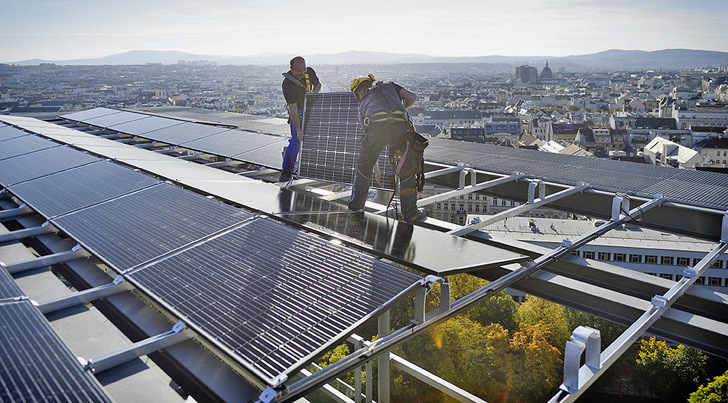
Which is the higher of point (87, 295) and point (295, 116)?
point (295, 116)

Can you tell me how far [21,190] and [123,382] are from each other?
529cm

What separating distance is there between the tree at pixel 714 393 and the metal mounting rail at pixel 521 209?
21.4 meters

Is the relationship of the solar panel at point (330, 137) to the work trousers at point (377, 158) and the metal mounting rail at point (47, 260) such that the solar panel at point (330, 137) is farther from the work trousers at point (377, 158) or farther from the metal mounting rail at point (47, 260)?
the metal mounting rail at point (47, 260)

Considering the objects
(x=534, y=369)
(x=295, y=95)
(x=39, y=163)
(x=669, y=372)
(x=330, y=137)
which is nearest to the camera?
(x=330, y=137)

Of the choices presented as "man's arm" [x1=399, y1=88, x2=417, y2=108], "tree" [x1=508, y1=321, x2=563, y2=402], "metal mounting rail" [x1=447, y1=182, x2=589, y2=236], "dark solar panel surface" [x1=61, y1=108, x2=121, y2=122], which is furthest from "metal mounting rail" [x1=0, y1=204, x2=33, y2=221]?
"tree" [x1=508, y1=321, x2=563, y2=402]

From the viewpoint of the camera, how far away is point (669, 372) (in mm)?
29141

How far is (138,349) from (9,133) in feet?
40.5

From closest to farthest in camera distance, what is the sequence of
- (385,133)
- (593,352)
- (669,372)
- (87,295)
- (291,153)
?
(593,352)
(87,295)
(385,133)
(291,153)
(669,372)

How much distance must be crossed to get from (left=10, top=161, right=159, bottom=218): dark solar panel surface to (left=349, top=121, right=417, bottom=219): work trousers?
277cm

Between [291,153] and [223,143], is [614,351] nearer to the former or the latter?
[291,153]

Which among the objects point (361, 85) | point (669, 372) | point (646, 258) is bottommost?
point (669, 372)

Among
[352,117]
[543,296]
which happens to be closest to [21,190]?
[352,117]

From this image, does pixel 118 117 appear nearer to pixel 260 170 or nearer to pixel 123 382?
pixel 260 170

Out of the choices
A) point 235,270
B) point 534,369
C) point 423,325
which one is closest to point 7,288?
point 235,270
